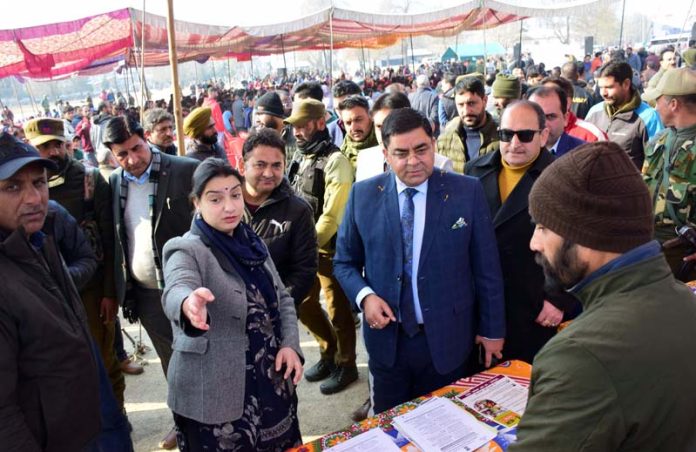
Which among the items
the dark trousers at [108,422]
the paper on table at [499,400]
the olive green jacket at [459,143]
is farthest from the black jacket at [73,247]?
the olive green jacket at [459,143]

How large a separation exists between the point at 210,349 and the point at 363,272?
0.93 metres

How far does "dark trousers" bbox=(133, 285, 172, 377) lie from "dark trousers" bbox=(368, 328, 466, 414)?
1263mm

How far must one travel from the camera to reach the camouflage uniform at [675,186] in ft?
10.1

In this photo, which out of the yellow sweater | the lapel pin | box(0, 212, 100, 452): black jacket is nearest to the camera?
box(0, 212, 100, 452): black jacket

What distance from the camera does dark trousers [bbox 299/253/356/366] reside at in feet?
11.5

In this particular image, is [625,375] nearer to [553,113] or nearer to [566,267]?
[566,267]

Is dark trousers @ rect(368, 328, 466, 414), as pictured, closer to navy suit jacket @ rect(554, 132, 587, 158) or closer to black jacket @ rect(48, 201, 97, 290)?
black jacket @ rect(48, 201, 97, 290)

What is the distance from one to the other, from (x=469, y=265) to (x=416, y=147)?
581mm

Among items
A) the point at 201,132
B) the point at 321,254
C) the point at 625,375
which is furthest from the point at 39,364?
the point at 201,132

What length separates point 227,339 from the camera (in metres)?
1.84

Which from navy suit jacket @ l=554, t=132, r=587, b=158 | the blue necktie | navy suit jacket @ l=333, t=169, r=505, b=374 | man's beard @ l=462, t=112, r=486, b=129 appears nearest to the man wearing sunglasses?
navy suit jacket @ l=333, t=169, r=505, b=374

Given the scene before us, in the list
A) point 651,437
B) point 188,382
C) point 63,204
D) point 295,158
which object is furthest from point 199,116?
point 651,437

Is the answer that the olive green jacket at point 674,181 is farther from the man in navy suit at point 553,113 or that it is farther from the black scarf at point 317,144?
the black scarf at point 317,144

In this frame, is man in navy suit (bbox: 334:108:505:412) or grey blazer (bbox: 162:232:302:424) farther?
man in navy suit (bbox: 334:108:505:412)
